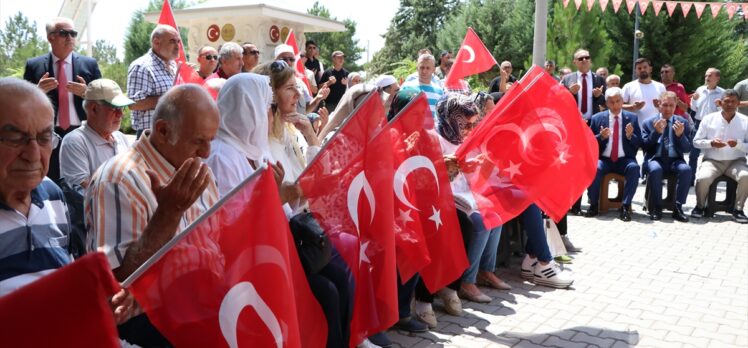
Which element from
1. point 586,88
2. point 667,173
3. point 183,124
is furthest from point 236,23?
point 183,124

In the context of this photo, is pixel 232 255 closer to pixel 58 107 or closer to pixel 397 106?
pixel 397 106

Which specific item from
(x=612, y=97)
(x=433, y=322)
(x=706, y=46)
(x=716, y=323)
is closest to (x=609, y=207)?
(x=612, y=97)

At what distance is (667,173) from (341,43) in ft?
160

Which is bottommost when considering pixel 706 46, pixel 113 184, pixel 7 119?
pixel 113 184

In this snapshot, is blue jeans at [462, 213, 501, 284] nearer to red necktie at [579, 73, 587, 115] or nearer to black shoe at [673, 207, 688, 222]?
black shoe at [673, 207, 688, 222]

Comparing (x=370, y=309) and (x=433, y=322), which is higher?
(x=370, y=309)

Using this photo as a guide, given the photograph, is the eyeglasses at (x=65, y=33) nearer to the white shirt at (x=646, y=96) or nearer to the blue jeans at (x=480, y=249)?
the blue jeans at (x=480, y=249)

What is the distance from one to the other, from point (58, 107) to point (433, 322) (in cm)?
375

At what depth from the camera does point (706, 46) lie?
26844mm

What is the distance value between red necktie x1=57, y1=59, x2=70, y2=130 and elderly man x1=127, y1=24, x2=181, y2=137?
1.72 feet

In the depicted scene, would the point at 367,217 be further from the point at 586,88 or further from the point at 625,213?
the point at 586,88

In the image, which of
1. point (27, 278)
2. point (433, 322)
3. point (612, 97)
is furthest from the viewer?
point (612, 97)

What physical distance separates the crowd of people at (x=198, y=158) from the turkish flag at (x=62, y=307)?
1.58 ft

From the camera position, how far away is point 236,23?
13664 millimetres
